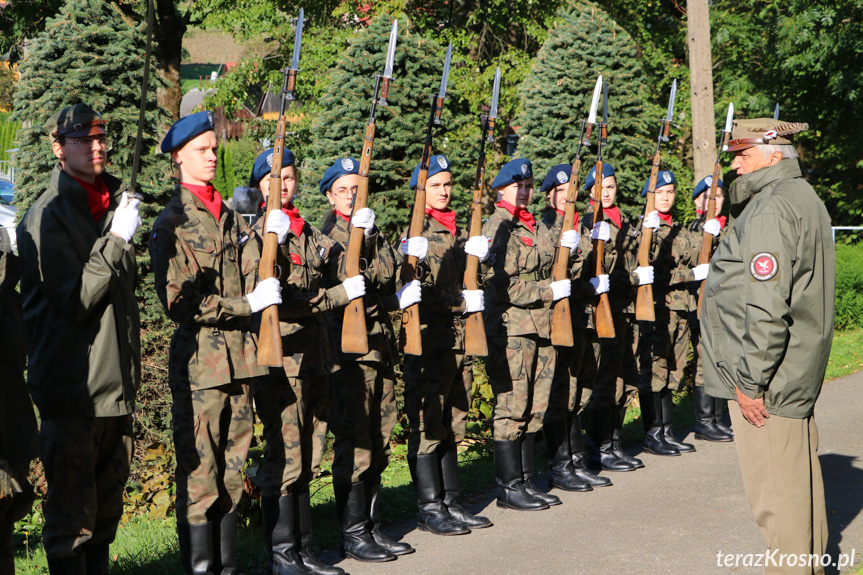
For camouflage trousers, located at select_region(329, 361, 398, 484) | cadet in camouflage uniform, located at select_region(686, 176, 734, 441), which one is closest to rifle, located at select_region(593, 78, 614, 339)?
cadet in camouflage uniform, located at select_region(686, 176, 734, 441)

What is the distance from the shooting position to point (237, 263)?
4.64 meters

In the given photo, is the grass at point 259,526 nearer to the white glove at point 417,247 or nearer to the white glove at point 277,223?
the white glove at point 417,247

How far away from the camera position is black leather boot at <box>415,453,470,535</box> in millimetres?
5793

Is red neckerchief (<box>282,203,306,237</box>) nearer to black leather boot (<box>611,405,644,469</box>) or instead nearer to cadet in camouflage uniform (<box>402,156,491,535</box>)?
cadet in camouflage uniform (<box>402,156,491,535</box>)

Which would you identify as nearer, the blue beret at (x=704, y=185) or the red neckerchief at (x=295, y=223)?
the red neckerchief at (x=295, y=223)

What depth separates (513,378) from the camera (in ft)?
20.5

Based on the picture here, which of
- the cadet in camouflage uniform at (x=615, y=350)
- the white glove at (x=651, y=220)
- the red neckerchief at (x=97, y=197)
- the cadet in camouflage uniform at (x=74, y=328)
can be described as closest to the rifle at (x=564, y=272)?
the cadet in camouflage uniform at (x=615, y=350)

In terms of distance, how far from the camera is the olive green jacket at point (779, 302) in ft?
13.7

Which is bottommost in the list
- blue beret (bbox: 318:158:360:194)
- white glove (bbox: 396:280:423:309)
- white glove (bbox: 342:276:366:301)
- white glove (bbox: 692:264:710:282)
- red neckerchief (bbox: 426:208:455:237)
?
white glove (bbox: 692:264:710:282)

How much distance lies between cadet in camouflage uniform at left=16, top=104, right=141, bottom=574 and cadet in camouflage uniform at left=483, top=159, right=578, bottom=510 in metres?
2.85

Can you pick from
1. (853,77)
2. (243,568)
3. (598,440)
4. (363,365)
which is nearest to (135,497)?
(243,568)

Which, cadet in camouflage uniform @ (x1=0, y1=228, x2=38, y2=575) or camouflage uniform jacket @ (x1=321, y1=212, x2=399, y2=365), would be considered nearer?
cadet in camouflage uniform @ (x1=0, y1=228, x2=38, y2=575)

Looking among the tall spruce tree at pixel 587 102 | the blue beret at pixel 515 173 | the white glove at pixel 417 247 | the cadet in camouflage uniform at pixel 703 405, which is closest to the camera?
the white glove at pixel 417 247

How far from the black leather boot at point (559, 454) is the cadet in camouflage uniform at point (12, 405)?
13.5 ft
